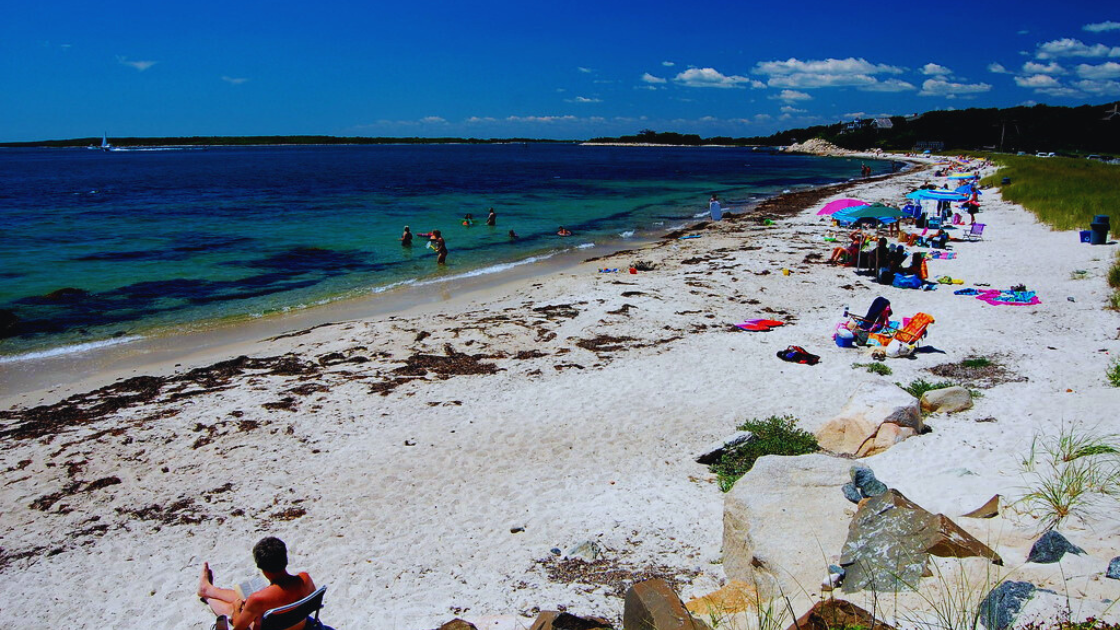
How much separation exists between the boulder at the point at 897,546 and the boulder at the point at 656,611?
1.30 metres

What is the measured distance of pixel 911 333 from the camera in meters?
11.2

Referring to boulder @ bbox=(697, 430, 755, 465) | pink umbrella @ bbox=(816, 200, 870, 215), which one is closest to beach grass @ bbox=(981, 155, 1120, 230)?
pink umbrella @ bbox=(816, 200, 870, 215)

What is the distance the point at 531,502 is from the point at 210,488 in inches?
153

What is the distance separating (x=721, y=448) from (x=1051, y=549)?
12.3ft

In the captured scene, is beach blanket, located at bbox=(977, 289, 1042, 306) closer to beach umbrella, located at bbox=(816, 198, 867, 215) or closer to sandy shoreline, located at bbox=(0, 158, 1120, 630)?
sandy shoreline, located at bbox=(0, 158, 1120, 630)

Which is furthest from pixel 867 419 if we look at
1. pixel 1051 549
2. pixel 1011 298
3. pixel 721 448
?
pixel 1011 298

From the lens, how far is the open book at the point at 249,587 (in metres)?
5.00

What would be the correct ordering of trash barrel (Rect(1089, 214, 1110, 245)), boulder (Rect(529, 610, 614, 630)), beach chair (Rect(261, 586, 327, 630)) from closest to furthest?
boulder (Rect(529, 610, 614, 630))
beach chair (Rect(261, 586, 327, 630))
trash barrel (Rect(1089, 214, 1110, 245))

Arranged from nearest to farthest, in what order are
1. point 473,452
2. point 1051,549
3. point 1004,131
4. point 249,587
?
point 1051,549
point 249,587
point 473,452
point 1004,131

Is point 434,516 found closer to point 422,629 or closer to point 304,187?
point 422,629

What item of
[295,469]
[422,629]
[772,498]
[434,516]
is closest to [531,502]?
[434,516]

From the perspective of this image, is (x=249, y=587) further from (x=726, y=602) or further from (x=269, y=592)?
(x=726, y=602)

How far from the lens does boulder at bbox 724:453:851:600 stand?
4863 mm

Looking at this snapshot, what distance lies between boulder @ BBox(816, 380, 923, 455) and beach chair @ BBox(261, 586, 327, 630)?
19.7 ft
